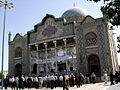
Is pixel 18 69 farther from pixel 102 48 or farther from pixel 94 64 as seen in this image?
pixel 102 48

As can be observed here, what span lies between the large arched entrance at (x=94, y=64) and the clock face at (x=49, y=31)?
8172mm

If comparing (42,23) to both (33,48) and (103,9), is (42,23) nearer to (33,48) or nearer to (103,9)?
(33,48)

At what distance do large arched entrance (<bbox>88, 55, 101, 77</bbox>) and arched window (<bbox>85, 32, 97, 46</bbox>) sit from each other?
2.06 meters

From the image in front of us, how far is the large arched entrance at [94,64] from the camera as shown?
2342 centimetres

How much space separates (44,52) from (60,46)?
12.2 ft

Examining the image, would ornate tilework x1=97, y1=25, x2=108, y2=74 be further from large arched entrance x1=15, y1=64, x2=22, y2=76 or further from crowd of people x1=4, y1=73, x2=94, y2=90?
large arched entrance x1=15, y1=64, x2=22, y2=76

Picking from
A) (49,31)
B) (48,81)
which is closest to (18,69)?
(49,31)

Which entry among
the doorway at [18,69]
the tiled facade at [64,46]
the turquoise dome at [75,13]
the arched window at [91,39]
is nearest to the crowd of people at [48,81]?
the tiled facade at [64,46]

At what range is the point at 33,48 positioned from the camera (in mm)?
→ 30625

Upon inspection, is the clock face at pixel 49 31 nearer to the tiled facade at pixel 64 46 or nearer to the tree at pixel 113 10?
the tiled facade at pixel 64 46

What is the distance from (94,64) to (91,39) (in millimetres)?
3966

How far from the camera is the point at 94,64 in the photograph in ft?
77.5

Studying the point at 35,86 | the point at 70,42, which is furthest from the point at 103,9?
the point at 70,42

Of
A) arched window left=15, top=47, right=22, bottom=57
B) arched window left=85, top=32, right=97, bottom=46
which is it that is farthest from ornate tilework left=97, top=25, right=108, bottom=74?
arched window left=15, top=47, right=22, bottom=57
